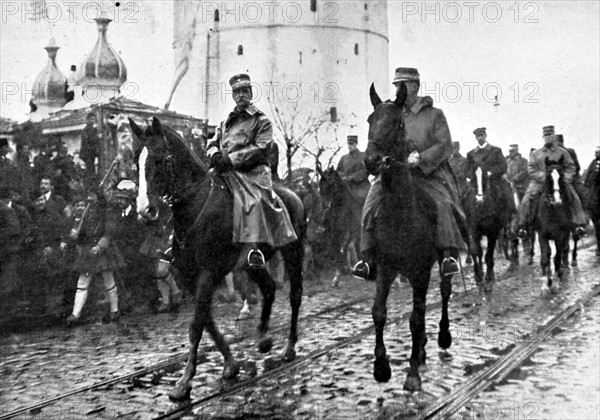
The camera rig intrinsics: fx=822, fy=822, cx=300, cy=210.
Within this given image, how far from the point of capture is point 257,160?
A: 350 inches

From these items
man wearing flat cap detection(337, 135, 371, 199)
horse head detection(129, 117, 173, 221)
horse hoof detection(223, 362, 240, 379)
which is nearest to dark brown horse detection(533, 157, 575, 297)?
man wearing flat cap detection(337, 135, 371, 199)

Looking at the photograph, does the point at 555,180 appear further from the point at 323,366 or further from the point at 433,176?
the point at 323,366

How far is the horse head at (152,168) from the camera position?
24.7 feet

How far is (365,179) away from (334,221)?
1.12 metres

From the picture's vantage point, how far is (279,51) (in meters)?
49.1

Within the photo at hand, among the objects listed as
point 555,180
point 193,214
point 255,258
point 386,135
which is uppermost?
point 555,180

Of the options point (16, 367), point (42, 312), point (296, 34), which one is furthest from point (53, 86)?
point (296, 34)

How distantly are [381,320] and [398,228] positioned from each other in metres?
0.91

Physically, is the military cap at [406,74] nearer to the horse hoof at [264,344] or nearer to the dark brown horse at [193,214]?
the dark brown horse at [193,214]

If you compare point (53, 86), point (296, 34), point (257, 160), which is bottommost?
point (257, 160)

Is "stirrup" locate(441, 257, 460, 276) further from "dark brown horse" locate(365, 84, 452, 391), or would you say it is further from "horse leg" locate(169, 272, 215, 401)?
"horse leg" locate(169, 272, 215, 401)

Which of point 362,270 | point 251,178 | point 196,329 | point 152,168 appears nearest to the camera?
point 152,168

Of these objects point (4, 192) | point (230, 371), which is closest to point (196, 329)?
point (230, 371)

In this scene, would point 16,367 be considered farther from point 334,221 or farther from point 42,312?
point 334,221
